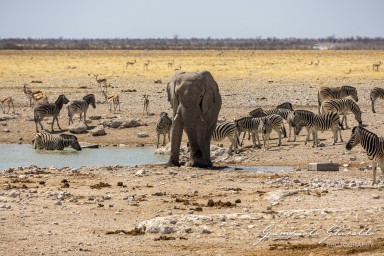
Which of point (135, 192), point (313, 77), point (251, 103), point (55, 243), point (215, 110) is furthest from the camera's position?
point (313, 77)

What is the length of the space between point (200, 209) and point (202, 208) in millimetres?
221

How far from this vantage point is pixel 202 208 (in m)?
14.0

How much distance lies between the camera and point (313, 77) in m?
45.9

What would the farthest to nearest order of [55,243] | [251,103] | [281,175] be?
[251,103] < [281,175] < [55,243]

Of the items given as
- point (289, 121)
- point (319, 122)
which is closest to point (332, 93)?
point (289, 121)

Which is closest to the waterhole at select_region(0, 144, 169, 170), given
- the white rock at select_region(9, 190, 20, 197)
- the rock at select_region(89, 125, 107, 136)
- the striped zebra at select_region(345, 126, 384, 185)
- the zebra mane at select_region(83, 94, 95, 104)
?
the rock at select_region(89, 125, 107, 136)

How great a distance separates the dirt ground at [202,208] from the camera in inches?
449

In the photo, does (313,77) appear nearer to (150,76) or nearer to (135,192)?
(150,76)

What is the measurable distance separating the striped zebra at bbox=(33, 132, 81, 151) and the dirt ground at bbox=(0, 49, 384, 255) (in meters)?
4.78

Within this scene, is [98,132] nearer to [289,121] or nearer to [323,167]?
[289,121]

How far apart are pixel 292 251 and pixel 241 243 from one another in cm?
88

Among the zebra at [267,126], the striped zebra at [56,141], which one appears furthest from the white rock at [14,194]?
the striped zebra at [56,141]

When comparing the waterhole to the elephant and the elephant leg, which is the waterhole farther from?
the elephant

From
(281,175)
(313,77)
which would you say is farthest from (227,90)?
(281,175)
